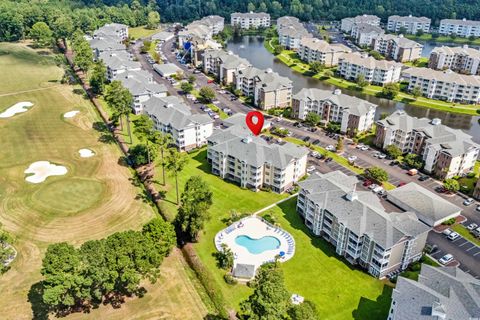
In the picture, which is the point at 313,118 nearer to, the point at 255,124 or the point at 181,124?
the point at 255,124

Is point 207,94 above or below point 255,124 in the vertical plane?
below

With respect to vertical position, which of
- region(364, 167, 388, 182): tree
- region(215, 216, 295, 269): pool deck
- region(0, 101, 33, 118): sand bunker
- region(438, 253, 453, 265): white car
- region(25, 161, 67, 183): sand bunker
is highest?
region(364, 167, 388, 182): tree

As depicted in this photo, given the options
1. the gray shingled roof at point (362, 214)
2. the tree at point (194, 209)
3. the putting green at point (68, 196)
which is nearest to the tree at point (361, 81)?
the gray shingled roof at point (362, 214)

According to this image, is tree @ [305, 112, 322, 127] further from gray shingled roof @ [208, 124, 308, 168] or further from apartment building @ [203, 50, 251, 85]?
apartment building @ [203, 50, 251, 85]

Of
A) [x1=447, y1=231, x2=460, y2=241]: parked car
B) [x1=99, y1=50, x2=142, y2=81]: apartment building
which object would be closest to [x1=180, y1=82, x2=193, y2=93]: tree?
[x1=99, y1=50, x2=142, y2=81]: apartment building

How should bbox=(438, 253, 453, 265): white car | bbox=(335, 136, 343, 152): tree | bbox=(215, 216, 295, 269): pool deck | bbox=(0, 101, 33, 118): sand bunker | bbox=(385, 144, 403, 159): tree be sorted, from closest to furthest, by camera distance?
bbox=(438, 253, 453, 265): white car < bbox=(215, 216, 295, 269): pool deck < bbox=(385, 144, 403, 159): tree < bbox=(335, 136, 343, 152): tree < bbox=(0, 101, 33, 118): sand bunker

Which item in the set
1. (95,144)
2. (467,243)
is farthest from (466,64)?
(95,144)

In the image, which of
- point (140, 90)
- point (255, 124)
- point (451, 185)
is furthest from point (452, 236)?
point (140, 90)
